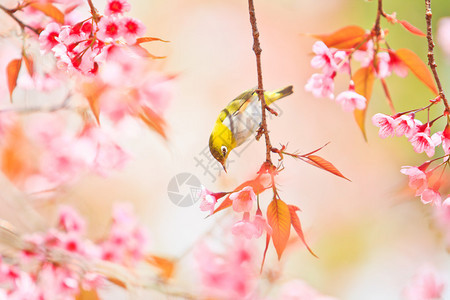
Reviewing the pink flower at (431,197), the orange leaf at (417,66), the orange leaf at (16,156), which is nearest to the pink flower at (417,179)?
the pink flower at (431,197)

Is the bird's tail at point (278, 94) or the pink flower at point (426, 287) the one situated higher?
the bird's tail at point (278, 94)

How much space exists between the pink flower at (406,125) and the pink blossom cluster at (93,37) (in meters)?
0.45

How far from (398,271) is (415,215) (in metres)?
0.54

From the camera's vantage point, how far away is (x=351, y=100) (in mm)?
848

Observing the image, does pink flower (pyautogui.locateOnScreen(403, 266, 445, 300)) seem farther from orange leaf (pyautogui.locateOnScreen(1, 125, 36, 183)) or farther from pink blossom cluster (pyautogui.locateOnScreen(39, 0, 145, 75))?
orange leaf (pyautogui.locateOnScreen(1, 125, 36, 183))

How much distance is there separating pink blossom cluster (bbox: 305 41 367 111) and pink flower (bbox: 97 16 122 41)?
348mm

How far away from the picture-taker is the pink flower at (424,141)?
0.71 m

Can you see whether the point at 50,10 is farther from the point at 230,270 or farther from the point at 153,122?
the point at 230,270

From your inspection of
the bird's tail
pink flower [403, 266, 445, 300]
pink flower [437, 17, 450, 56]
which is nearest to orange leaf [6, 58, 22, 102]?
the bird's tail

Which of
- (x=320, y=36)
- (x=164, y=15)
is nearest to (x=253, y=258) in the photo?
(x=320, y=36)

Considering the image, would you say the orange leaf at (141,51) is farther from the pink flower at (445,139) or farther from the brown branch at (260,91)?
the pink flower at (445,139)

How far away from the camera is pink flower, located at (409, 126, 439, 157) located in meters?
0.71

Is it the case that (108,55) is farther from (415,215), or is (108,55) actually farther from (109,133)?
(415,215)

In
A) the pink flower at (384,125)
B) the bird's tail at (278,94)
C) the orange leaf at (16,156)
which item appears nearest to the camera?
the pink flower at (384,125)
